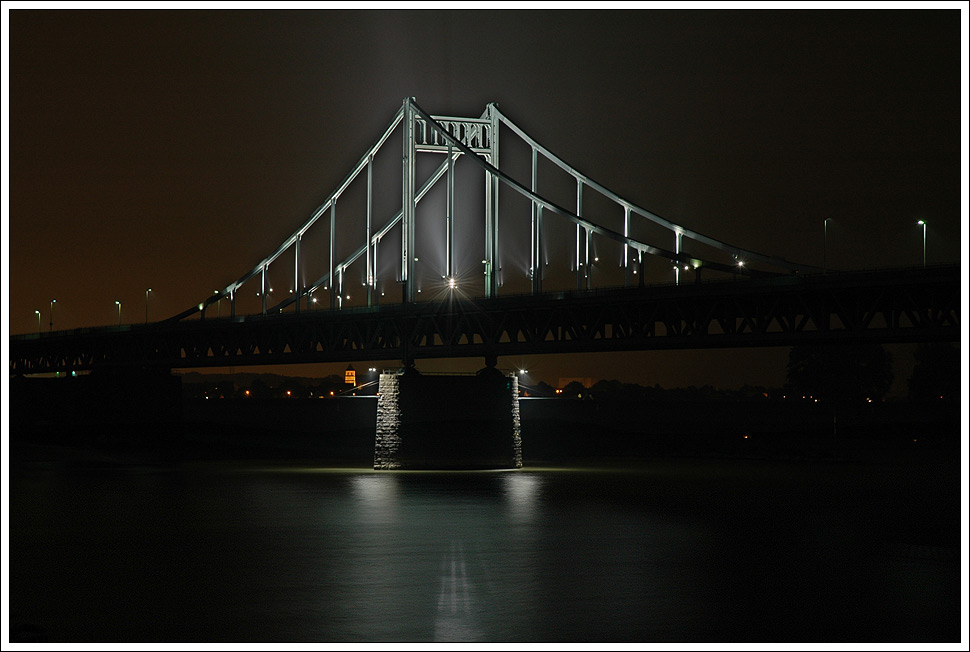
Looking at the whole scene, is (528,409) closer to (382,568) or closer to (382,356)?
(382,356)

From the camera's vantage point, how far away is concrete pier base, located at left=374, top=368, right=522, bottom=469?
59.2m

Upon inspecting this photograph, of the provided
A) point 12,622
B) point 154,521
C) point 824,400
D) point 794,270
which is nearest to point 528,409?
point 824,400

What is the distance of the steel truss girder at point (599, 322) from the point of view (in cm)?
4788

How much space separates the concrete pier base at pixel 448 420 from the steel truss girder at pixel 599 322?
5.81 feet

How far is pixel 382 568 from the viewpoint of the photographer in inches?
912

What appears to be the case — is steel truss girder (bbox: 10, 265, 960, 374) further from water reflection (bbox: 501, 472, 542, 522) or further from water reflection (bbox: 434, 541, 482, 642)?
water reflection (bbox: 434, 541, 482, 642)

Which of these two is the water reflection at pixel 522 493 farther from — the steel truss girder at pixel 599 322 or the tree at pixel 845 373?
the tree at pixel 845 373

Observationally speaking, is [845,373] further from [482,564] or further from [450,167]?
[482,564]

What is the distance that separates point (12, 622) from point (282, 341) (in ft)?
185

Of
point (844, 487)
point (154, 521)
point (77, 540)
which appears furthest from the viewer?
point (844, 487)

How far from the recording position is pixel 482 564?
2381cm

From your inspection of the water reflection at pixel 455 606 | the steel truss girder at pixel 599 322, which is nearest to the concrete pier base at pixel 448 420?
the steel truss girder at pixel 599 322

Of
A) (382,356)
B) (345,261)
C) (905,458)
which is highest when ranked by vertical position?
(345,261)

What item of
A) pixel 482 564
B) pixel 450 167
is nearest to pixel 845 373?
pixel 450 167
